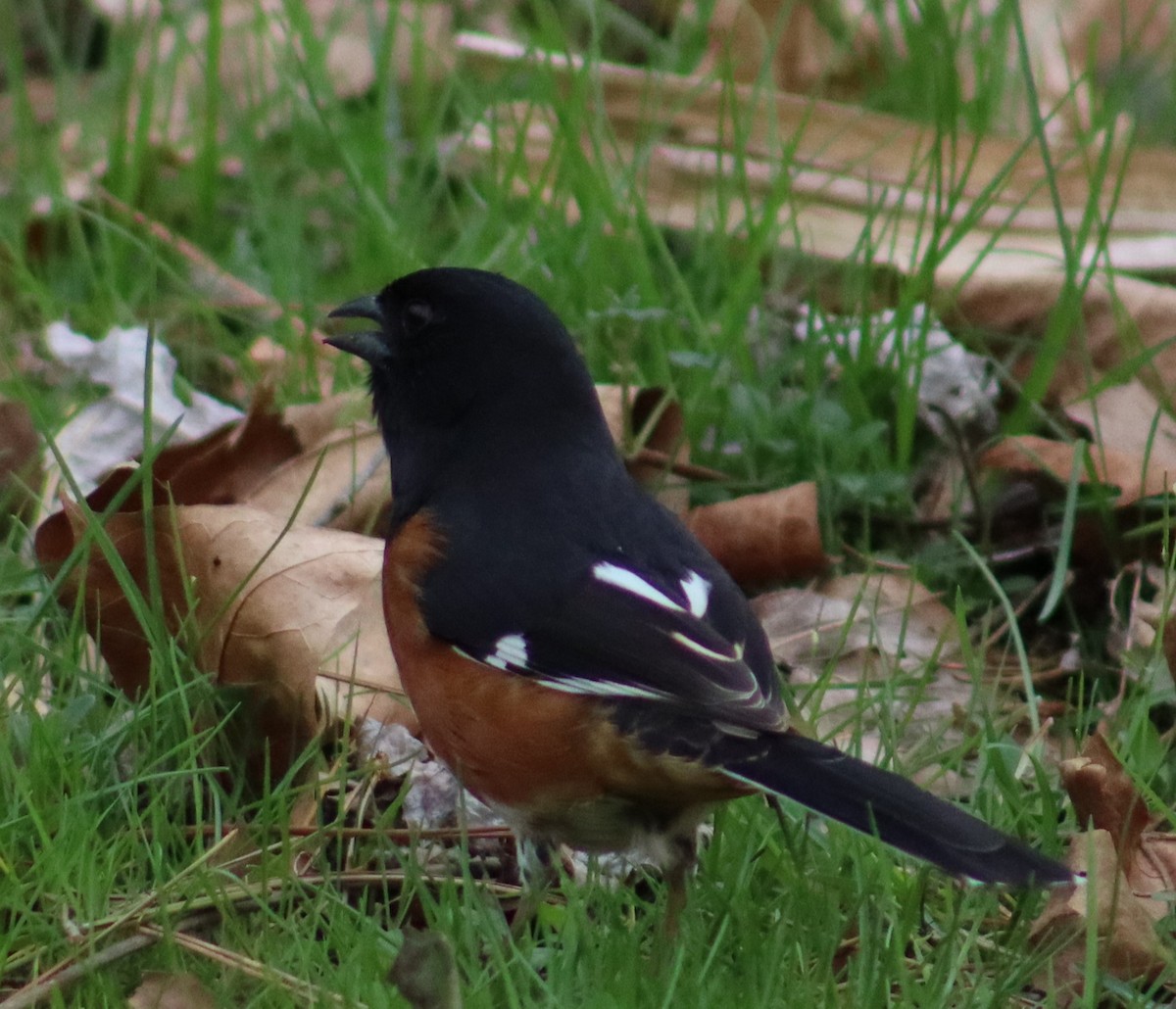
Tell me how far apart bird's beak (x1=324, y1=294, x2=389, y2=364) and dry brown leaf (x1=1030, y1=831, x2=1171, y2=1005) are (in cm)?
157

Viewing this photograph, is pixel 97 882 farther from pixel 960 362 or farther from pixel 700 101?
pixel 700 101

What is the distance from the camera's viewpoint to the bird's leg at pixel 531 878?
288 centimetres

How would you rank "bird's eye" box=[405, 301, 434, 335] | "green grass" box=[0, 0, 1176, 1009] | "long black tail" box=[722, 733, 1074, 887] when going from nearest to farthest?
"long black tail" box=[722, 733, 1074, 887] → "green grass" box=[0, 0, 1176, 1009] → "bird's eye" box=[405, 301, 434, 335]

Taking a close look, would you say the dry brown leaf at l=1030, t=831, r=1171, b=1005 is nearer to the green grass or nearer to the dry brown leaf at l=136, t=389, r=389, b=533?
the green grass

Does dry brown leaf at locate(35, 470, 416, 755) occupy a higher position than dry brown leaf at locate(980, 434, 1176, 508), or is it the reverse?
dry brown leaf at locate(980, 434, 1176, 508)

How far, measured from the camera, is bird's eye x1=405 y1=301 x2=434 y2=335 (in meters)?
3.52

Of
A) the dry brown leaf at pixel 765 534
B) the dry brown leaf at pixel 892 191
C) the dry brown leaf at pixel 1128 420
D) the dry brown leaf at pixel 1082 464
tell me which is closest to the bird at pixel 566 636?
the dry brown leaf at pixel 765 534

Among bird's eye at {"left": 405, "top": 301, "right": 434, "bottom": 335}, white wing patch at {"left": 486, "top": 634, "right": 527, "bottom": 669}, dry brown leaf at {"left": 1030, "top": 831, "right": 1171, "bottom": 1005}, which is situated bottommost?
dry brown leaf at {"left": 1030, "top": 831, "right": 1171, "bottom": 1005}

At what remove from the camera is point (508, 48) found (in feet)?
18.4

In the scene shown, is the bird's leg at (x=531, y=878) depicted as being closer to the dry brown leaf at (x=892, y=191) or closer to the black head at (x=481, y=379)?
the black head at (x=481, y=379)

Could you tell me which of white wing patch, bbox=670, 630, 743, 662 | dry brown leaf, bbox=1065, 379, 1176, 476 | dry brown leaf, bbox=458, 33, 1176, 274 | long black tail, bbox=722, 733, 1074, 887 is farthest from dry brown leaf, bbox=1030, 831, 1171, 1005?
dry brown leaf, bbox=458, 33, 1176, 274

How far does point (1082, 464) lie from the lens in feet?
12.9

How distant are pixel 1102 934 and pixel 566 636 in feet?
2.93

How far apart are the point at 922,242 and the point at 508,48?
4.83 ft
